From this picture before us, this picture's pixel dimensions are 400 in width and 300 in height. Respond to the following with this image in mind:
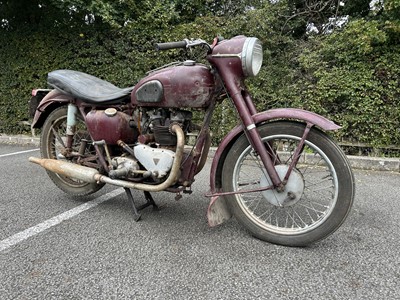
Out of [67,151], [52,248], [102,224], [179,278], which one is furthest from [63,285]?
[67,151]

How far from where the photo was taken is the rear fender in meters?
3.04

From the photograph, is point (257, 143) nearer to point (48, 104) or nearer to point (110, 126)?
point (110, 126)

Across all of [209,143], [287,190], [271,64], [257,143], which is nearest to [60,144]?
[209,143]

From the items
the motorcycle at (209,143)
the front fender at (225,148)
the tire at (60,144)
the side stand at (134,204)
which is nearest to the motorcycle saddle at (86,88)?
the motorcycle at (209,143)

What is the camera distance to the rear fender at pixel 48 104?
120 inches

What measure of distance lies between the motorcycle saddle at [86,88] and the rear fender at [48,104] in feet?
0.40

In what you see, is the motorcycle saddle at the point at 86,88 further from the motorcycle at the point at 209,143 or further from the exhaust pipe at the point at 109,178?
the exhaust pipe at the point at 109,178

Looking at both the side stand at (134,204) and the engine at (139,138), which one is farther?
the side stand at (134,204)

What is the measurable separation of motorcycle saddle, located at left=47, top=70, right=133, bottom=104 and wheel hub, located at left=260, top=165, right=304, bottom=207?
136cm

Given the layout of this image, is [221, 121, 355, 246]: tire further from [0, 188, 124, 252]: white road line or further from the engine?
[0, 188, 124, 252]: white road line

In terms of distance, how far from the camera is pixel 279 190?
2.17 metres

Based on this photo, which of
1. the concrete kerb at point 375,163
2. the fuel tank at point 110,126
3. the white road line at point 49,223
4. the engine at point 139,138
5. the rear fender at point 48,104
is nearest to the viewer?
the white road line at point 49,223

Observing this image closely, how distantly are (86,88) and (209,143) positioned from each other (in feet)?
4.13

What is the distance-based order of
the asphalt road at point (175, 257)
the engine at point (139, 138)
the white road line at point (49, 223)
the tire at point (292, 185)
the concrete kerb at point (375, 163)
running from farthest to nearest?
the concrete kerb at point (375, 163) → the engine at point (139, 138) → the white road line at point (49, 223) → the tire at point (292, 185) → the asphalt road at point (175, 257)
